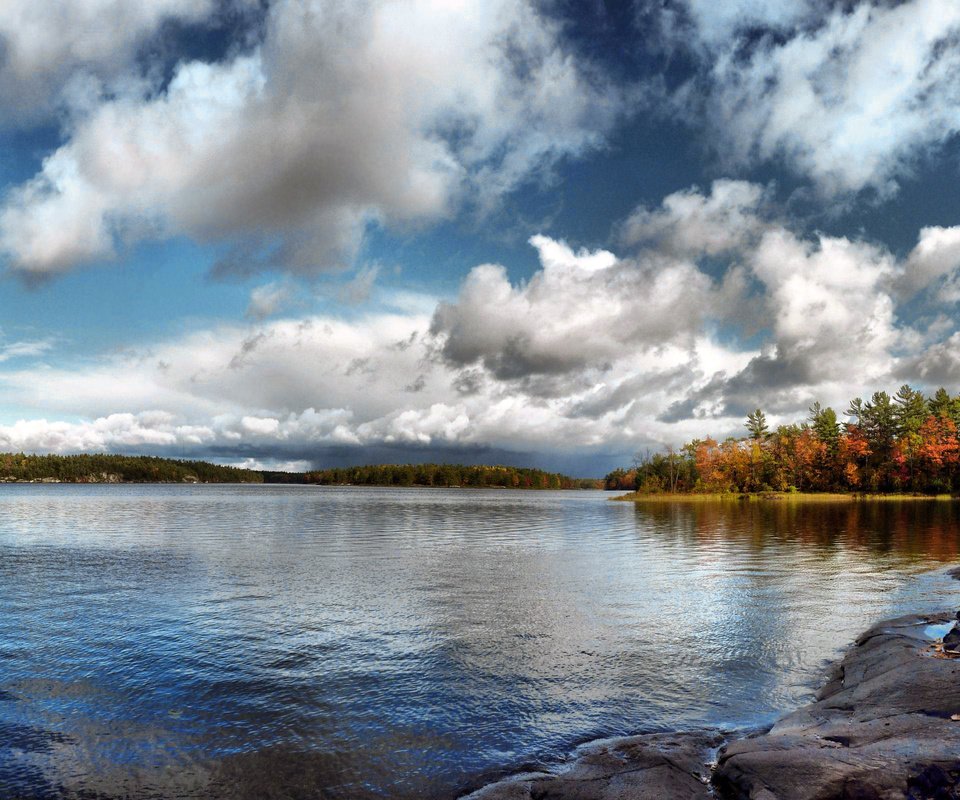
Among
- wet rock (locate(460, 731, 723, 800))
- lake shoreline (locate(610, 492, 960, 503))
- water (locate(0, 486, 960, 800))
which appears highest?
wet rock (locate(460, 731, 723, 800))

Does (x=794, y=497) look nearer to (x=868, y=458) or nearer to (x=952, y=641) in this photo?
(x=868, y=458)

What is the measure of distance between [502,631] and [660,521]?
79.1 metres

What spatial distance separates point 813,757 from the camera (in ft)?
35.5

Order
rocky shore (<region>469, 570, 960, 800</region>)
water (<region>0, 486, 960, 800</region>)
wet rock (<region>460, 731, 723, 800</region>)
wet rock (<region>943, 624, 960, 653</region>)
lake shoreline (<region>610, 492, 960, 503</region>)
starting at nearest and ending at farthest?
rocky shore (<region>469, 570, 960, 800</region>), wet rock (<region>460, 731, 723, 800</region>), water (<region>0, 486, 960, 800</region>), wet rock (<region>943, 624, 960, 653</region>), lake shoreline (<region>610, 492, 960, 503</region>)

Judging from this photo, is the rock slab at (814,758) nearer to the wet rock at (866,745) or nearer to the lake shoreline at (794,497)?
the wet rock at (866,745)

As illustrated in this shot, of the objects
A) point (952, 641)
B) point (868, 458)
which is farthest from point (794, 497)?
point (952, 641)

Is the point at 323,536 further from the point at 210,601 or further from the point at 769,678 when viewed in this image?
the point at 769,678

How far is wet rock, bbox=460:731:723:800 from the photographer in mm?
11141

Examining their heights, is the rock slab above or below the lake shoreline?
above

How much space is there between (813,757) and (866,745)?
134cm

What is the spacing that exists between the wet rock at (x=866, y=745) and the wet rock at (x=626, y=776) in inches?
22.7

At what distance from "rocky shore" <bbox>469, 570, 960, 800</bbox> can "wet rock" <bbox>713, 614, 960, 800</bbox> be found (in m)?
0.02

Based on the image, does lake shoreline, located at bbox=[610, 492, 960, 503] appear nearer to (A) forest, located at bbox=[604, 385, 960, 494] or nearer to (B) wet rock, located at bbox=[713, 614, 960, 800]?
(A) forest, located at bbox=[604, 385, 960, 494]

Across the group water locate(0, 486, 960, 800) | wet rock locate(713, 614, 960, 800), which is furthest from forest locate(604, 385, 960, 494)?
wet rock locate(713, 614, 960, 800)
